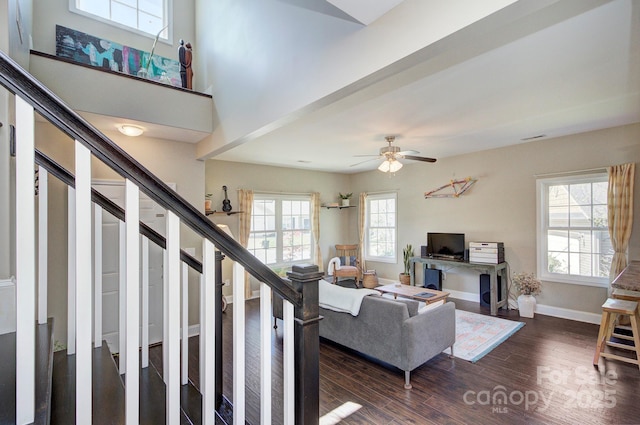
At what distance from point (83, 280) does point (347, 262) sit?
21.6 feet

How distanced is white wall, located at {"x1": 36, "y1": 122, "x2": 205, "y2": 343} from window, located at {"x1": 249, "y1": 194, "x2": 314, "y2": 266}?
7.11 feet

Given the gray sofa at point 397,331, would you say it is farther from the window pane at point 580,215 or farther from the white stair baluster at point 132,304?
the window pane at point 580,215

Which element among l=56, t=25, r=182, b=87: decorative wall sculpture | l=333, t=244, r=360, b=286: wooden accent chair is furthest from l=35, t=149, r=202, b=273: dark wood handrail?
l=333, t=244, r=360, b=286: wooden accent chair

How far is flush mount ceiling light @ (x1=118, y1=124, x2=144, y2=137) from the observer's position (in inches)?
131

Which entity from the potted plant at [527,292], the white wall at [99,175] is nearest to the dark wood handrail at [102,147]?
the white wall at [99,175]

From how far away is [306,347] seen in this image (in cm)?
141

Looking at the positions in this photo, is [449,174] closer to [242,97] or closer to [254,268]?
[242,97]

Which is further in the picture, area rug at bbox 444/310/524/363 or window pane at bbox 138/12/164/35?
window pane at bbox 138/12/164/35

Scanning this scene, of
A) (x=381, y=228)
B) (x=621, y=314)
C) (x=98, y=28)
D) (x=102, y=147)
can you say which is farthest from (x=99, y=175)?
(x=621, y=314)

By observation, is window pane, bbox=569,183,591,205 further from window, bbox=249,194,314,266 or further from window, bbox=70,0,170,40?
window, bbox=70,0,170,40

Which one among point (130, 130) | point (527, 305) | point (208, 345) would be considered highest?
point (130, 130)

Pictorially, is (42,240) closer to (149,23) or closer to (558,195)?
(149,23)

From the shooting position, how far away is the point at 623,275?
9.99ft

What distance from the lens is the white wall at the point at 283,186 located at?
5.86 m
